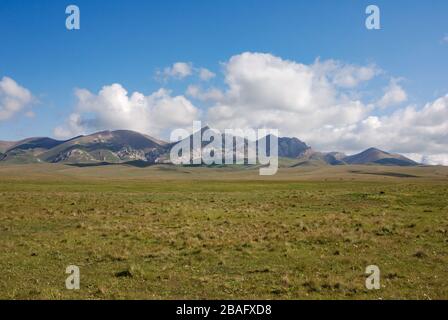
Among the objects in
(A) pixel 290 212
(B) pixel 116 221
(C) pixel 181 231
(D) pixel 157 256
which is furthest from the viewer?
(A) pixel 290 212

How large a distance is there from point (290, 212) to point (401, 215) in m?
10.6

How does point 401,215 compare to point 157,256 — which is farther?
point 401,215

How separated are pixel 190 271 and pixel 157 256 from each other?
3699 mm

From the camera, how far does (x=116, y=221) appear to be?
32812 mm

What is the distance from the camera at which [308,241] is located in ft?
76.3
